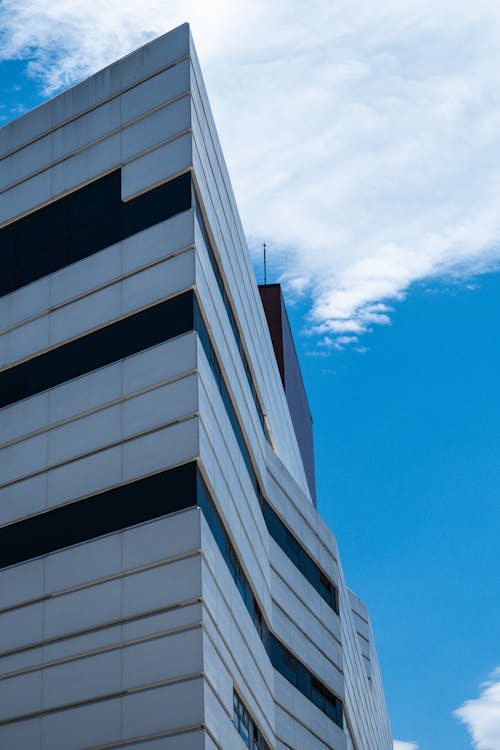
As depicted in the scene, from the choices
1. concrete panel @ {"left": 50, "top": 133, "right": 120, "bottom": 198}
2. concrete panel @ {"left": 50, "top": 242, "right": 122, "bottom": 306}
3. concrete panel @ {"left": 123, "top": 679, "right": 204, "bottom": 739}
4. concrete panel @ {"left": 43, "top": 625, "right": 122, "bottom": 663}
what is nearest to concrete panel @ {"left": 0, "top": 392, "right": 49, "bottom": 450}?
concrete panel @ {"left": 50, "top": 242, "right": 122, "bottom": 306}

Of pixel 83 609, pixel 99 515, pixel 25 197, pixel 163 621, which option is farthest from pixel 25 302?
pixel 163 621

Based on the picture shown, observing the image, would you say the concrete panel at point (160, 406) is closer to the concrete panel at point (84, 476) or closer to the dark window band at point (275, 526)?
the concrete panel at point (84, 476)

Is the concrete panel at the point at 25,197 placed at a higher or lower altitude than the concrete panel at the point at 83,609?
higher

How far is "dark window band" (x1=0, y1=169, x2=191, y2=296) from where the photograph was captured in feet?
120

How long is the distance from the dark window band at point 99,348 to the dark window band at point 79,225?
9.80 feet

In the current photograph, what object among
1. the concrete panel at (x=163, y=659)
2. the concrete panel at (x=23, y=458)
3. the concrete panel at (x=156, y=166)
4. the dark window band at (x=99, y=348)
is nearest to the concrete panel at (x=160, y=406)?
the dark window band at (x=99, y=348)

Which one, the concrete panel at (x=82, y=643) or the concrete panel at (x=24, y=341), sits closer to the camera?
the concrete panel at (x=82, y=643)

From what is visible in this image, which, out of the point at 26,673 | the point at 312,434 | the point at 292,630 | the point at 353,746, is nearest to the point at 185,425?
the point at 26,673

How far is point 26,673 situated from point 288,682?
14059 mm

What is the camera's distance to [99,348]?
35500 millimetres

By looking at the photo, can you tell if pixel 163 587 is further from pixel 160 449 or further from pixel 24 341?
pixel 24 341

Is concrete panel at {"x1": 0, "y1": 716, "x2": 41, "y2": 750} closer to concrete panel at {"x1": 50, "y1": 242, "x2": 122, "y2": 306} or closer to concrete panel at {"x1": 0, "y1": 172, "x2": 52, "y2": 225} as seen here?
concrete panel at {"x1": 50, "y1": 242, "x2": 122, "y2": 306}

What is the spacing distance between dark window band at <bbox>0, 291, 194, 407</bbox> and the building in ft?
0.23

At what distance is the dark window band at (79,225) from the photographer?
36562 mm
